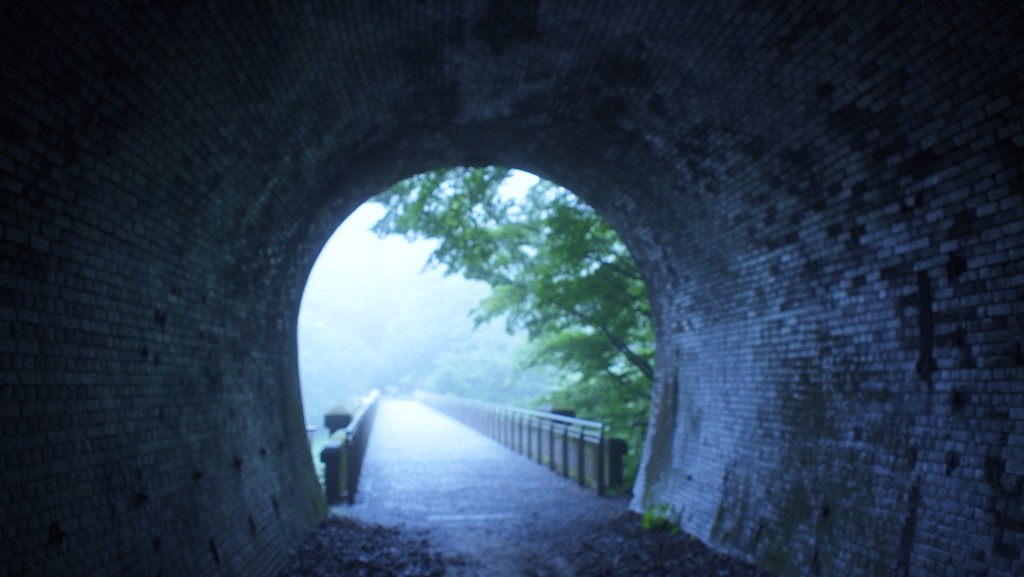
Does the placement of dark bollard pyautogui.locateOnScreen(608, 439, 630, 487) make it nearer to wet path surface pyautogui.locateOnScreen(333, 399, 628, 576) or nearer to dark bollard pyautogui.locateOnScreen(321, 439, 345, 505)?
wet path surface pyautogui.locateOnScreen(333, 399, 628, 576)

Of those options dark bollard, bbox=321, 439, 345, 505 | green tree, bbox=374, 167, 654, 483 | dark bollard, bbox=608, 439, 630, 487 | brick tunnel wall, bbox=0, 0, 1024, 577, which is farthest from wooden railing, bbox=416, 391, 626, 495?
dark bollard, bbox=321, 439, 345, 505

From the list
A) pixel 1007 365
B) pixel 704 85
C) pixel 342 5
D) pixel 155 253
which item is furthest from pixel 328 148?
pixel 1007 365

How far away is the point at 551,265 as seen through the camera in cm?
1558

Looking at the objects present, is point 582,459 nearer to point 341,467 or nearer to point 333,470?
point 341,467

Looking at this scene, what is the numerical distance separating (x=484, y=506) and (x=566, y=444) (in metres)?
4.10

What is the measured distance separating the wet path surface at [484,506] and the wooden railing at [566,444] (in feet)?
1.12

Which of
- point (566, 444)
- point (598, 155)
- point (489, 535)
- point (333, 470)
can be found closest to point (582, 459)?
point (566, 444)

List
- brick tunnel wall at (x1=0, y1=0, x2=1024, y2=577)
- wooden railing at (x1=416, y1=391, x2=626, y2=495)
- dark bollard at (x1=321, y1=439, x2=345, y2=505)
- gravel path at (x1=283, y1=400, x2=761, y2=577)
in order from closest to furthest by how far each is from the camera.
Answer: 1. brick tunnel wall at (x1=0, y1=0, x2=1024, y2=577)
2. gravel path at (x1=283, y1=400, x2=761, y2=577)
3. dark bollard at (x1=321, y1=439, x2=345, y2=505)
4. wooden railing at (x1=416, y1=391, x2=626, y2=495)

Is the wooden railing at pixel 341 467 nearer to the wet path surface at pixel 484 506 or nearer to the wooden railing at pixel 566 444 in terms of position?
the wet path surface at pixel 484 506

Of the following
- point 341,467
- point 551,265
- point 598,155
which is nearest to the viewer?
point 598,155

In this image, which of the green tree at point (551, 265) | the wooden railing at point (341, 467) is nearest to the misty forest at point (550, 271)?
the green tree at point (551, 265)

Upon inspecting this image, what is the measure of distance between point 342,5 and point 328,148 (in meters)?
2.54

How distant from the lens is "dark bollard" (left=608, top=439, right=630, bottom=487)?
13822mm

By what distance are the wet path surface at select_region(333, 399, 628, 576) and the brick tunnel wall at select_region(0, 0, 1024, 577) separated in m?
1.93
